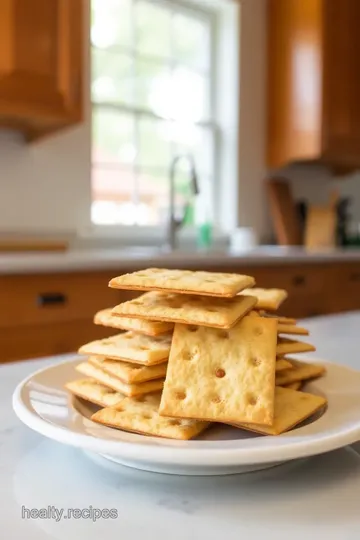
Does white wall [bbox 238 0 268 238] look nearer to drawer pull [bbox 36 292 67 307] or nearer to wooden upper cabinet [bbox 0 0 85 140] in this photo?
wooden upper cabinet [bbox 0 0 85 140]

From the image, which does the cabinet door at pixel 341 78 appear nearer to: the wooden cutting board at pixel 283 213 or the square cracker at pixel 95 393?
the wooden cutting board at pixel 283 213

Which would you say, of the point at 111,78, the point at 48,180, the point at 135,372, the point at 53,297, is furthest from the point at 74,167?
the point at 135,372

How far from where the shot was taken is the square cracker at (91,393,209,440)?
19.9 inches

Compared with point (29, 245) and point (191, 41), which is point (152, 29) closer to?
point (191, 41)

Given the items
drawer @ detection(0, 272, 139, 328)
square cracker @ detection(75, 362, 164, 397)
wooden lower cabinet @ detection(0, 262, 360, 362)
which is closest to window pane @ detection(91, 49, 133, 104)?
wooden lower cabinet @ detection(0, 262, 360, 362)

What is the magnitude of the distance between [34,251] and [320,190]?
215cm

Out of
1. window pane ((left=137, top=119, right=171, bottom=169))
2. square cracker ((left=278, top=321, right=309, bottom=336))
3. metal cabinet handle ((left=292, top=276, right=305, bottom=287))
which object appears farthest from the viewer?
window pane ((left=137, top=119, right=171, bottom=169))

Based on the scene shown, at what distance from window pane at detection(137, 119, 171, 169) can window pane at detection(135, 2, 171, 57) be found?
14.9 inches

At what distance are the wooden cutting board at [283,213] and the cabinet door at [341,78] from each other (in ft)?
1.08

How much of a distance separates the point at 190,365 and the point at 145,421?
0.06m

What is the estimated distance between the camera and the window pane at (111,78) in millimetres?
3115

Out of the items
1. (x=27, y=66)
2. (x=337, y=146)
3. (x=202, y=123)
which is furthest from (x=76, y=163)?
(x=337, y=146)

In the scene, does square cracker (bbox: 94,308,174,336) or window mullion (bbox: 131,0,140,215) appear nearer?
square cracker (bbox: 94,308,174,336)

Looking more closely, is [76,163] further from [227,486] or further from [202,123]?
[227,486]
